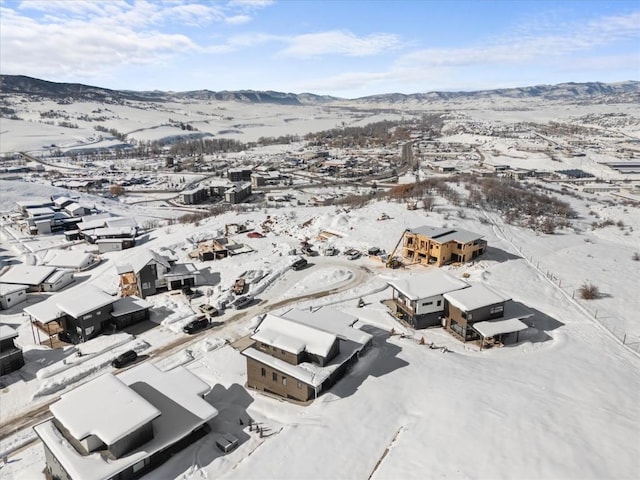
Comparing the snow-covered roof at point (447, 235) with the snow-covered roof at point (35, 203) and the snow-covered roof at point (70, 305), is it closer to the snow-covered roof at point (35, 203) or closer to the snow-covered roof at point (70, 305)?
the snow-covered roof at point (70, 305)

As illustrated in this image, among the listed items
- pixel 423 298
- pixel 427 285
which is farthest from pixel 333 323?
pixel 427 285

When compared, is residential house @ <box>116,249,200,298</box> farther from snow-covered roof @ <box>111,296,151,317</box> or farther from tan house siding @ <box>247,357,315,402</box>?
tan house siding @ <box>247,357,315,402</box>

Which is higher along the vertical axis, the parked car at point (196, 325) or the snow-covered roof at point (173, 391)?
the snow-covered roof at point (173, 391)

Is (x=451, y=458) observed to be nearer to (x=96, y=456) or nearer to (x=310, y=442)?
(x=310, y=442)

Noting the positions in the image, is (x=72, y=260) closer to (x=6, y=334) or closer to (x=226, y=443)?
(x=6, y=334)

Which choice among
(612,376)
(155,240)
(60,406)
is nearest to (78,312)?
(60,406)

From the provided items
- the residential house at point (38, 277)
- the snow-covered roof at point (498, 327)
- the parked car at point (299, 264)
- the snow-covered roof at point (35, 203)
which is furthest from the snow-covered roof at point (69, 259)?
the snow-covered roof at point (498, 327)

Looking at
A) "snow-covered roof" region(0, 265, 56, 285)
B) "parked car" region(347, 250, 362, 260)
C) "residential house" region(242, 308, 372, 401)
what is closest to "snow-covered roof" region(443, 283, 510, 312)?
"residential house" region(242, 308, 372, 401)
